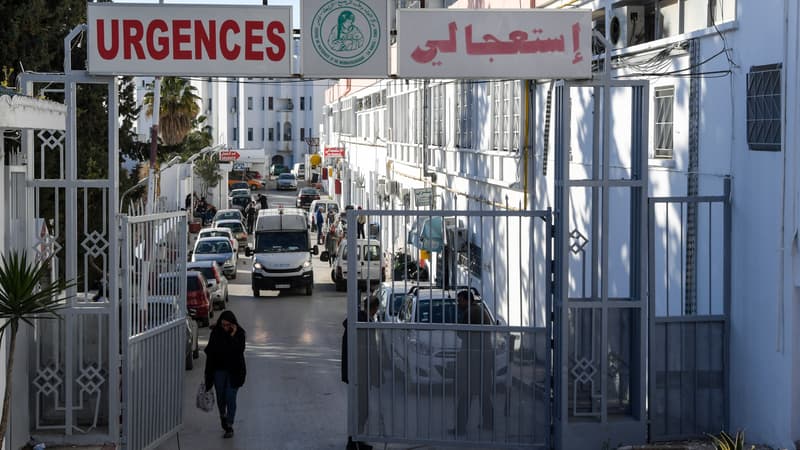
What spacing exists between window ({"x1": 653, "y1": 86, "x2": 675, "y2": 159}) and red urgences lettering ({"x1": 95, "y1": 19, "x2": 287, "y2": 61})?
19.5 feet

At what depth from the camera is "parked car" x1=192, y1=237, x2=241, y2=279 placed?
3738 cm

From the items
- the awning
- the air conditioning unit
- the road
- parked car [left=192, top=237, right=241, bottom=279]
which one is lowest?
the road

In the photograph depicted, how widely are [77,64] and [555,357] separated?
627 inches

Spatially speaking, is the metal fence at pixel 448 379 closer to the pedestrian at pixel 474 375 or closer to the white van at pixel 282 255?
the pedestrian at pixel 474 375

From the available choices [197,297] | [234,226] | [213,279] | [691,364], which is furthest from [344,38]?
[234,226]

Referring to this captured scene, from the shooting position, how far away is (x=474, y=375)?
1252 cm

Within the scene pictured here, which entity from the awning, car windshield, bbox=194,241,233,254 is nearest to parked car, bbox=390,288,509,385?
the awning

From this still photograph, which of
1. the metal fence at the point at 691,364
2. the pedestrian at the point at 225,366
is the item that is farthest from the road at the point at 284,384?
the metal fence at the point at 691,364

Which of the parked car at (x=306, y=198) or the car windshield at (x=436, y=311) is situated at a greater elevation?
the parked car at (x=306, y=198)

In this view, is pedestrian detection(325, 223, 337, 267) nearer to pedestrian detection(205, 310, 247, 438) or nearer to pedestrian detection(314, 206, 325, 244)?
pedestrian detection(314, 206, 325, 244)

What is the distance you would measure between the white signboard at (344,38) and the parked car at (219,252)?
84.5 ft

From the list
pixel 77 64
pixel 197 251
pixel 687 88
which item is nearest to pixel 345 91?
pixel 197 251

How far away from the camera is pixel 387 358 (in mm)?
12609

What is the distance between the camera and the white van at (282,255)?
33562mm
